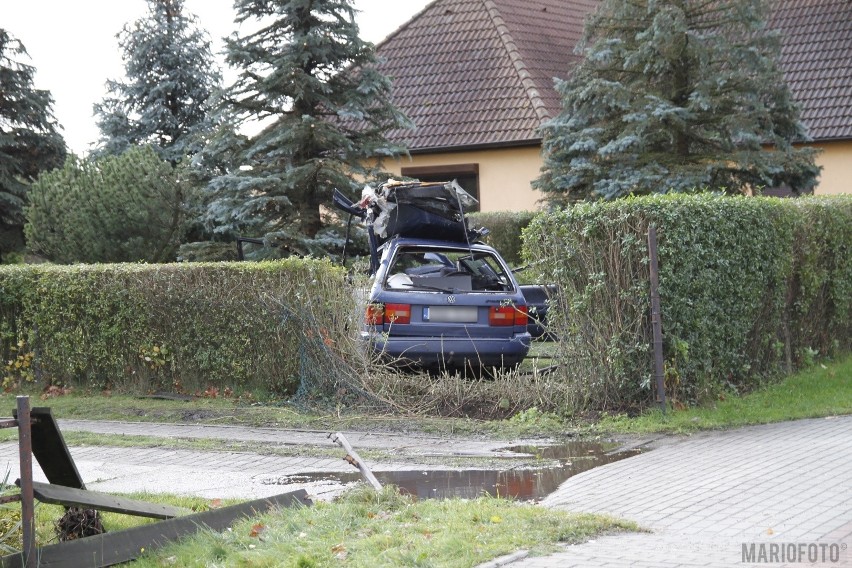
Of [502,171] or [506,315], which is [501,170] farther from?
[506,315]

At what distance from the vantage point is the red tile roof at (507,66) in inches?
1044

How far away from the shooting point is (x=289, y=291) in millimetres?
12531

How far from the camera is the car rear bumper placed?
11953 millimetres

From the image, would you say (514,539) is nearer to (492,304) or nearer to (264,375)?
(492,304)

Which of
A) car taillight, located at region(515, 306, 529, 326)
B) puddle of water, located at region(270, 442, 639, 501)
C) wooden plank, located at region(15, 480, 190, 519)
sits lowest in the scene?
puddle of water, located at region(270, 442, 639, 501)

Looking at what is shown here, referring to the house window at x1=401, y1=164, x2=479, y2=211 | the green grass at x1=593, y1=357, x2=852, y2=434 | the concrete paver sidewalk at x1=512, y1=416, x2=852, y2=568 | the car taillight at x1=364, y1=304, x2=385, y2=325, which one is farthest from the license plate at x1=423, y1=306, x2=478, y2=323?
the house window at x1=401, y1=164, x2=479, y2=211

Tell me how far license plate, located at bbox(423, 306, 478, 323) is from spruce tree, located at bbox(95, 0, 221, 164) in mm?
21667

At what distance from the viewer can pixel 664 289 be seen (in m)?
10.5

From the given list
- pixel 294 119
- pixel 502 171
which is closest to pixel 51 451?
pixel 294 119

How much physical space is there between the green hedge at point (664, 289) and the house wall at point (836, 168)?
1435cm

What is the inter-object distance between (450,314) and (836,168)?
16545 millimetres

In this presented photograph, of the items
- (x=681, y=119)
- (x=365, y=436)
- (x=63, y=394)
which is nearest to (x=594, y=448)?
(x=365, y=436)

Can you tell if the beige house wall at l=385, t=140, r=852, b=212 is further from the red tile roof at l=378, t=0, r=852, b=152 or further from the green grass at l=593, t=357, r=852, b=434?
the green grass at l=593, t=357, r=852, b=434

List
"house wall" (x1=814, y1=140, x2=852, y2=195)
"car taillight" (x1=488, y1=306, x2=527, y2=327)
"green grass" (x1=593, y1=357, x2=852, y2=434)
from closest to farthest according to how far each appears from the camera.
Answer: "green grass" (x1=593, y1=357, x2=852, y2=434) → "car taillight" (x1=488, y1=306, x2=527, y2=327) → "house wall" (x1=814, y1=140, x2=852, y2=195)
